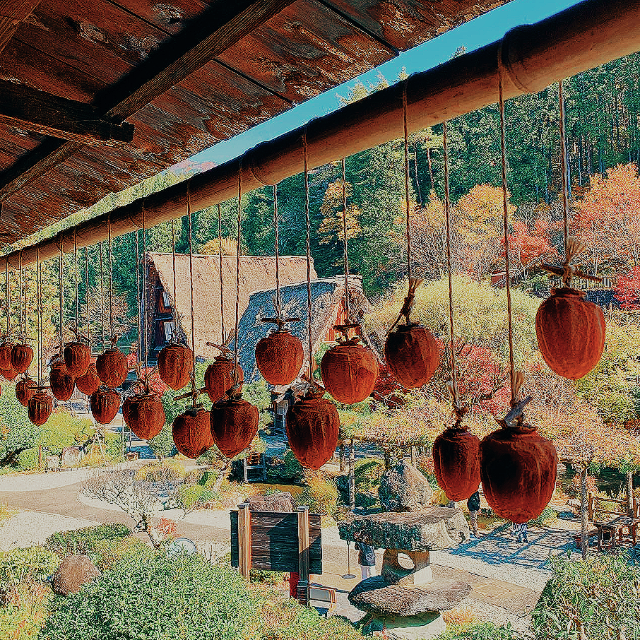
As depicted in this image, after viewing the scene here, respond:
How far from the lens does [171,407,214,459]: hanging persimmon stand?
110 cm

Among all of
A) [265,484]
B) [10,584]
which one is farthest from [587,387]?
[10,584]

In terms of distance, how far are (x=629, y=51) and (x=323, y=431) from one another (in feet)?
1.80

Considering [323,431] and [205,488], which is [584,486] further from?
[323,431]

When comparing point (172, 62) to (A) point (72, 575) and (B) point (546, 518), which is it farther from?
(B) point (546, 518)

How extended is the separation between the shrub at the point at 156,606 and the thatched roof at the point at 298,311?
21.1 ft

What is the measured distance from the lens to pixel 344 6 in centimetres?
81

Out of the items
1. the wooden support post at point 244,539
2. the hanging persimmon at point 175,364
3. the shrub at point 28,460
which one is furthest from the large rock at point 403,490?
the shrub at point 28,460

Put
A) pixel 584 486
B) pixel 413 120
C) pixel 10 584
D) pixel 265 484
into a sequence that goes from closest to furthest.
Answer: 1. pixel 413 120
2. pixel 10 584
3. pixel 584 486
4. pixel 265 484

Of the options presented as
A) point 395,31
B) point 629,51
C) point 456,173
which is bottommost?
point 629,51

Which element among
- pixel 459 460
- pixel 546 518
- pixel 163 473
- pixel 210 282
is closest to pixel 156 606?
pixel 459 460

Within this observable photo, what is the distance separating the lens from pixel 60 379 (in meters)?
1.64

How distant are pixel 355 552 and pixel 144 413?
7367 millimetres

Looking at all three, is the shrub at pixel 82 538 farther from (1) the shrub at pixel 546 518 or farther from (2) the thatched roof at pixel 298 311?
(1) the shrub at pixel 546 518

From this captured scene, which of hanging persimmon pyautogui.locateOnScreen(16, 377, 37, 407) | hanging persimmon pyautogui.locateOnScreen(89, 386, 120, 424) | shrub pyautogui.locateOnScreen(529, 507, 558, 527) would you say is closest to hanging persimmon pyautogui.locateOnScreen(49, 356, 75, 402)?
hanging persimmon pyautogui.locateOnScreen(89, 386, 120, 424)
